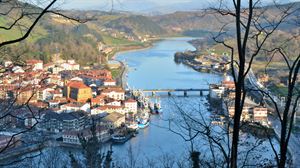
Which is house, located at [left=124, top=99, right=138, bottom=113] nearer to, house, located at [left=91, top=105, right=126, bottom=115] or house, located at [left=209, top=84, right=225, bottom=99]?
house, located at [left=91, top=105, right=126, bottom=115]

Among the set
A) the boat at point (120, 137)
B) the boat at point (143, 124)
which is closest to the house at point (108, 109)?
the boat at point (143, 124)

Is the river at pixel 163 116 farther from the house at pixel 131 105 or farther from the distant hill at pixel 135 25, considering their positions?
the distant hill at pixel 135 25

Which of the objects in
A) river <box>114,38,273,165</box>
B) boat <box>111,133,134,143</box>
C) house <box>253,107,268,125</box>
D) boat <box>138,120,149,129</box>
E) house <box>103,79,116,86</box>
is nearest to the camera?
river <box>114,38,273,165</box>

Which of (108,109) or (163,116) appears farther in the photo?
(108,109)

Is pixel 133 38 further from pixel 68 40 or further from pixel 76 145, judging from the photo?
pixel 76 145

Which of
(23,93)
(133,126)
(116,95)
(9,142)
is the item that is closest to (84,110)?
(133,126)

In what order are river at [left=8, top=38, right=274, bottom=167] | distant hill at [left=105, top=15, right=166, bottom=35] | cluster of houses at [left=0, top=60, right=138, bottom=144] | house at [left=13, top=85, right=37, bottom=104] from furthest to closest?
1. distant hill at [left=105, top=15, right=166, bottom=35]
2. cluster of houses at [left=0, top=60, right=138, bottom=144]
3. river at [left=8, top=38, right=274, bottom=167]
4. house at [left=13, top=85, right=37, bottom=104]

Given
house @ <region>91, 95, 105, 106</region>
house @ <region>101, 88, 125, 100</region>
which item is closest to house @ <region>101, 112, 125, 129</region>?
house @ <region>91, 95, 105, 106</region>

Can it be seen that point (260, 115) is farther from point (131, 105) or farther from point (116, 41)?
point (116, 41)

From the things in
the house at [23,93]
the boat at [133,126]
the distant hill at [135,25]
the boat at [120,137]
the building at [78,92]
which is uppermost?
the distant hill at [135,25]
